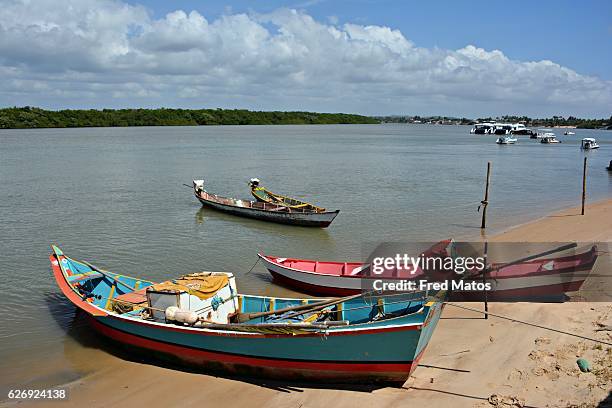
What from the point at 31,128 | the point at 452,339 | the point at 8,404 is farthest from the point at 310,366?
the point at 31,128

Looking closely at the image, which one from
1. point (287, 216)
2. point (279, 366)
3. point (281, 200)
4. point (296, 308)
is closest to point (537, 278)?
point (296, 308)

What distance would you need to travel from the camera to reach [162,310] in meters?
11.6

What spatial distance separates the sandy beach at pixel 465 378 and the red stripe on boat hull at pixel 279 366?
0.67 ft

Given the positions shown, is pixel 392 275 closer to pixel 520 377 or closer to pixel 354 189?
pixel 520 377

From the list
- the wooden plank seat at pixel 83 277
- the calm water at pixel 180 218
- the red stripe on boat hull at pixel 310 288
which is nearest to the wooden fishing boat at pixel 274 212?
the calm water at pixel 180 218

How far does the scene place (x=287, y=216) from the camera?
2680cm

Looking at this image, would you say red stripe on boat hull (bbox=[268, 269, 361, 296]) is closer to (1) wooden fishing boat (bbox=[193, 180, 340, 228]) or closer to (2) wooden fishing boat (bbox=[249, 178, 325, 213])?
(1) wooden fishing boat (bbox=[193, 180, 340, 228])

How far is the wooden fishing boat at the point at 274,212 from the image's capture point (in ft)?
84.0

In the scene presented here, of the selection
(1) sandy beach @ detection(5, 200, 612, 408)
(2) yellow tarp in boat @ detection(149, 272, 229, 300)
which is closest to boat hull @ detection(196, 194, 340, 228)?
(1) sandy beach @ detection(5, 200, 612, 408)

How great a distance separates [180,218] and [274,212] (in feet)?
18.9

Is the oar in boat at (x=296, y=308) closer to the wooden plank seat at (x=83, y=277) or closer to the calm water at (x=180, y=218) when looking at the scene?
the calm water at (x=180, y=218)

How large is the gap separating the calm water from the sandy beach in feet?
5.25

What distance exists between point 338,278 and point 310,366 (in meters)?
5.07

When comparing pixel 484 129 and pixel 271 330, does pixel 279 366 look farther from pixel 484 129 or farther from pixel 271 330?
pixel 484 129
